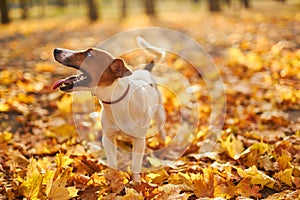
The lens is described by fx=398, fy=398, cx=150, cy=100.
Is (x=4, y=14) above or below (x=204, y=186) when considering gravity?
below

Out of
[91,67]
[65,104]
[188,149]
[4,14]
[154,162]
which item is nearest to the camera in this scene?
[91,67]

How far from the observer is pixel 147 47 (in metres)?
3.92

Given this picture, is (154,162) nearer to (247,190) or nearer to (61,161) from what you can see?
(61,161)

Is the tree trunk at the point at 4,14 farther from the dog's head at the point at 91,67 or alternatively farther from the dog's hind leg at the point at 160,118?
the dog's head at the point at 91,67

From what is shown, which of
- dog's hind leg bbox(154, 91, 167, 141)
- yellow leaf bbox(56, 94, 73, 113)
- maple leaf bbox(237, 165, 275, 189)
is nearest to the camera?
maple leaf bbox(237, 165, 275, 189)

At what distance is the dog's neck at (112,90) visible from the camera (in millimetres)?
2854

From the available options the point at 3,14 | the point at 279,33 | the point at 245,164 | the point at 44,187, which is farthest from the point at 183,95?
the point at 3,14

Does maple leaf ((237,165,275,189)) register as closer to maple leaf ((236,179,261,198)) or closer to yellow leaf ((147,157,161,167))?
maple leaf ((236,179,261,198))

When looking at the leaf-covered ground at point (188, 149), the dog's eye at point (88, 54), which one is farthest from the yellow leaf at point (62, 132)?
the dog's eye at point (88, 54)

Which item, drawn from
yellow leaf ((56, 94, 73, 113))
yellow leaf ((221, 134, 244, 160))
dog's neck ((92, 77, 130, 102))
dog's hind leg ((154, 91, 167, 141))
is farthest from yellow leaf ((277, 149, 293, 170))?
yellow leaf ((56, 94, 73, 113))

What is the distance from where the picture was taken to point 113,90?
2881 mm

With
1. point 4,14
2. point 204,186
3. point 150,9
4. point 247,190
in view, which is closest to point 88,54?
point 204,186

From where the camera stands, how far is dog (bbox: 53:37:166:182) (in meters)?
2.78

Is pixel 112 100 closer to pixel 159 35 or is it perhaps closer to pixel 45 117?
pixel 45 117
